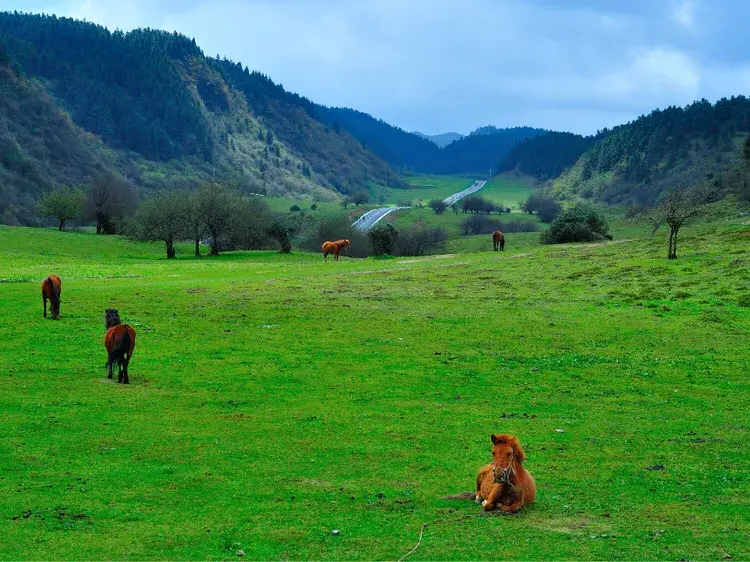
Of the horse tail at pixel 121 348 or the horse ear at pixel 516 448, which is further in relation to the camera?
the horse tail at pixel 121 348

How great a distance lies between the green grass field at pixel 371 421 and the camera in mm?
12016

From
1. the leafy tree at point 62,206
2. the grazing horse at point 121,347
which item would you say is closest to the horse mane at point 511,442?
the grazing horse at point 121,347

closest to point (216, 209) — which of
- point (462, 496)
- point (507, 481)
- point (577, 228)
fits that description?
point (577, 228)

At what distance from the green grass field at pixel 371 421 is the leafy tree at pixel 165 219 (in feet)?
111

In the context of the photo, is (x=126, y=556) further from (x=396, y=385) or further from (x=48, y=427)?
(x=396, y=385)

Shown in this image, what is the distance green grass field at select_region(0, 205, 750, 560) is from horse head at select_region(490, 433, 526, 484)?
27.5 inches

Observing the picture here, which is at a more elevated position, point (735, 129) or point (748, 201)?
point (735, 129)

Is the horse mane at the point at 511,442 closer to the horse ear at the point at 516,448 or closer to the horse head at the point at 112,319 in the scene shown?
the horse ear at the point at 516,448

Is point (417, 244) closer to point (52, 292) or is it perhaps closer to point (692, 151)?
point (52, 292)

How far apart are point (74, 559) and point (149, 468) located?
4.51 m

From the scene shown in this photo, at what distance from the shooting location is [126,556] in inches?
431

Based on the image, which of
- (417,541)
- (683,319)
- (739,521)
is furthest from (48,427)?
(683,319)

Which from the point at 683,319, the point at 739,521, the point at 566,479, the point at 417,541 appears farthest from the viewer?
the point at 683,319

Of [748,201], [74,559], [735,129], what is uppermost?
[735,129]
